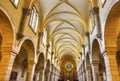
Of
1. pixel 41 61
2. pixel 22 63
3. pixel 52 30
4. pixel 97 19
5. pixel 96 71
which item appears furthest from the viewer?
pixel 52 30

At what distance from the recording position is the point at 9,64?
7809 millimetres

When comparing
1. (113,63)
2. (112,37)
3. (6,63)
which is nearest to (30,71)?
(6,63)

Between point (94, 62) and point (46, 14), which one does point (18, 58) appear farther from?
point (94, 62)

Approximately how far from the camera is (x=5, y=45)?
26.6ft

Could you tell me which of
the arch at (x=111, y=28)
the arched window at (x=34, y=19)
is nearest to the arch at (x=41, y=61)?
the arched window at (x=34, y=19)

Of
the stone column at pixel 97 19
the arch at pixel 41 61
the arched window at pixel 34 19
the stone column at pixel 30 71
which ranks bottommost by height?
the stone column at pixel 30 71

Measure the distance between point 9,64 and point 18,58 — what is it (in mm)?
8956

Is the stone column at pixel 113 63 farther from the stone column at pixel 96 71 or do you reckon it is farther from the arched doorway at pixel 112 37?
the stone column at pixel 96 71

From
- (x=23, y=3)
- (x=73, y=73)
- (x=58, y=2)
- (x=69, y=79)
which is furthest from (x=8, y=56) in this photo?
(x=73, y=73)

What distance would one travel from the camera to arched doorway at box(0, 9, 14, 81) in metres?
7.44

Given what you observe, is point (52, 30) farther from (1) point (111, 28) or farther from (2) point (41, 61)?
(1) point (111, 28)

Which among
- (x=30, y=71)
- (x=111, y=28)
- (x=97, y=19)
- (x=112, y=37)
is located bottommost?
(x=30, y=71)

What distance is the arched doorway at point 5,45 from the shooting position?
7437 millimetres

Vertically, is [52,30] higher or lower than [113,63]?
higher
